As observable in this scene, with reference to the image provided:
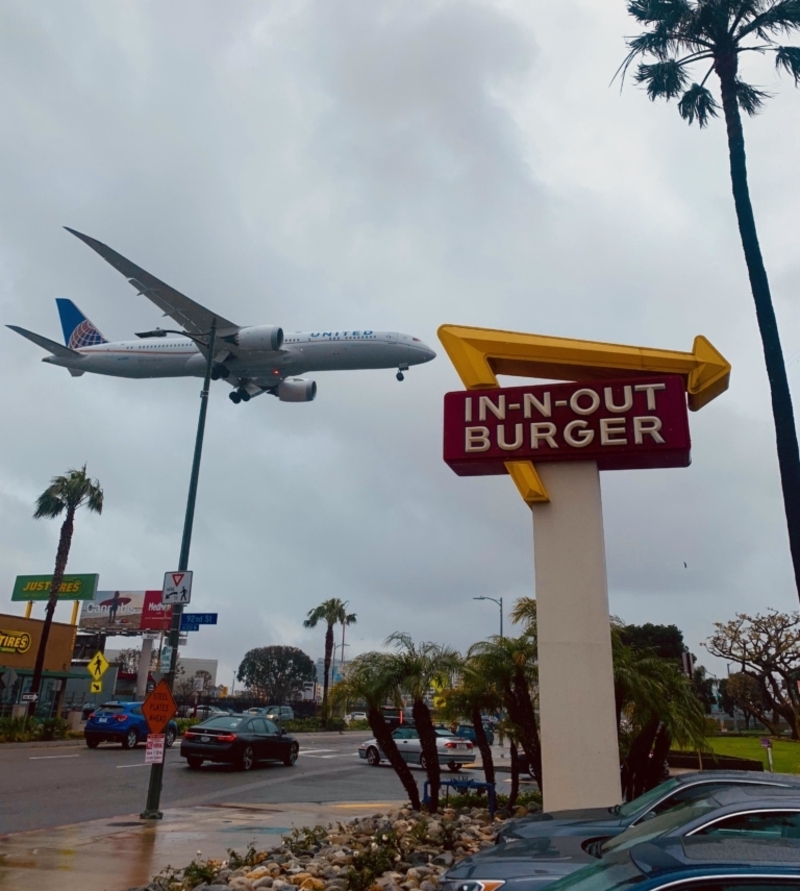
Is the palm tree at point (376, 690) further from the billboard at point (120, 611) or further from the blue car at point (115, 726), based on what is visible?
the billboard at point (120, 611)

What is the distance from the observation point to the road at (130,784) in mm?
12500

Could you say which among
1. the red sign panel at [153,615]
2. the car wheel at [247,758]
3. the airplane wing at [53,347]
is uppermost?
the airplane wing at [53,347]

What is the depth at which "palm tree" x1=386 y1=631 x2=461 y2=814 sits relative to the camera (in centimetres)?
1126

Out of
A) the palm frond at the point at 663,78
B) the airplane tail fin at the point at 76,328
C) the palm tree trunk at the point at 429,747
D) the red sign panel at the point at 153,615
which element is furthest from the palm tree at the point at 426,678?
the red sign panel at the point at 153,615

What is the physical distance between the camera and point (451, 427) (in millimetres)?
10414

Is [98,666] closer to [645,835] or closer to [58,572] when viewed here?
[58,572]

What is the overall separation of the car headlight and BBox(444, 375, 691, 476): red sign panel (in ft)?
19.0

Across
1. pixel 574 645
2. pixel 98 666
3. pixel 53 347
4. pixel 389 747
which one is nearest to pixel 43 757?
pixel 98 666

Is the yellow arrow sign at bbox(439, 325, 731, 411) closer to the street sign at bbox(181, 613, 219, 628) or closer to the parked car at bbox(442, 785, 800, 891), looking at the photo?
the parked car at bbox(442, 785, 800, 891)

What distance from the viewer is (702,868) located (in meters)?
2.79

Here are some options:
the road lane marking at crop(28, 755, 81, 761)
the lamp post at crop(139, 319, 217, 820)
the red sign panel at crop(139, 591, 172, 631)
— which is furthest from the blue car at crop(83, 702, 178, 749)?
the red sign panel at crop(139, 591, 172, 631)

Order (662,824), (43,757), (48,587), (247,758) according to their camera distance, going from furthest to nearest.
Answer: (48,587)
(43,757)
(247,758)
(662,824)

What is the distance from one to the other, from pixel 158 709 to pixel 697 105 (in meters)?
15.8

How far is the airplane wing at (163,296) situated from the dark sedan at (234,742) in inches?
590
